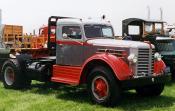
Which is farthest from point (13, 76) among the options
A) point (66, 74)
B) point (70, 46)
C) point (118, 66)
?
point (118, 66)

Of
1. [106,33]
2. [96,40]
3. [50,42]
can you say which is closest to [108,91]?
[96,40]

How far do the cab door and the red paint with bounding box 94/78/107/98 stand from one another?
1.06 metres

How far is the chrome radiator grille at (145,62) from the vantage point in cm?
1151

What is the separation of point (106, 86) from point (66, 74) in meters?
1.76

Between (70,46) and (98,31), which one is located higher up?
(98,31)

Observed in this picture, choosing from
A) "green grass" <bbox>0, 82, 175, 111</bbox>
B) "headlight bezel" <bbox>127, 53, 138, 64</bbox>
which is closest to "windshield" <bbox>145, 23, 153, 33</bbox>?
"green grass" <bbox>0, 82, 175, 111</bbox>

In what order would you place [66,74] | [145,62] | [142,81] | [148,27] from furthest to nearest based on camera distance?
1. [148,27]
2. [66,74]
3. [145,62]
4. [142,81]

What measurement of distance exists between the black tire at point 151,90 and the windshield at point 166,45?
3752 mm

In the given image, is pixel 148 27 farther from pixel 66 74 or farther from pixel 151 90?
pixel 66 74

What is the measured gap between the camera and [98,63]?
1154 centimetres

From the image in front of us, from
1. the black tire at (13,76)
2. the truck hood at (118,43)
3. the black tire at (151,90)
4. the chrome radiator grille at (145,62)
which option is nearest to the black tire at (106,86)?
the truck hood at (118,43)

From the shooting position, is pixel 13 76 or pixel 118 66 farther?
pixel 13 76

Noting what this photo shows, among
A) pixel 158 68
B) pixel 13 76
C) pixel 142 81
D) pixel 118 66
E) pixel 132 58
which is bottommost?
pixel 13 76

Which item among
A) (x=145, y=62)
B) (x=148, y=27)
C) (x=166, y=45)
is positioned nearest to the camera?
(x=145, y=62)
